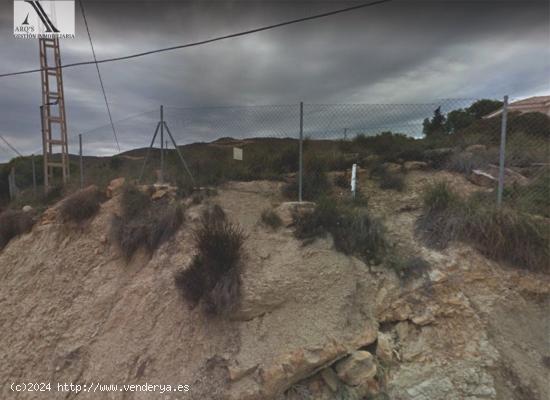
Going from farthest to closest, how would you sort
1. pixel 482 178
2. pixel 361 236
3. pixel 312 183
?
1. pixel 312 183
2. pixel 482 178
3. pixel 361 236

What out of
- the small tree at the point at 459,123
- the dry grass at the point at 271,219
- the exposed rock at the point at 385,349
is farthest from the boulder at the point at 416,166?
the exposed rock at the point at 385,349

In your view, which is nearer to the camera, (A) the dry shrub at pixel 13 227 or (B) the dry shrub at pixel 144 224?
(B) the dry shrub at pixel 144 224

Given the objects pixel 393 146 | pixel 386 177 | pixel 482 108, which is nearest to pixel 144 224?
pixel 386 177

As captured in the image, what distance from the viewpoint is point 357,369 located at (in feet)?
9.02

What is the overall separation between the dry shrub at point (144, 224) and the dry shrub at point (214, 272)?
0.94m

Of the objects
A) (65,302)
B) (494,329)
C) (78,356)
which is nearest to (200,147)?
(65,302)

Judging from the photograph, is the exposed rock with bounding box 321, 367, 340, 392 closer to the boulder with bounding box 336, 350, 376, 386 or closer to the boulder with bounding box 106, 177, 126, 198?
the boulder with bounding box 336, 350, 376, 386

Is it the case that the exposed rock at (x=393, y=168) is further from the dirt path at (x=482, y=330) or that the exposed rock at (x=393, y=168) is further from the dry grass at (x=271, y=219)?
the dry grass at (x=271, y=219)

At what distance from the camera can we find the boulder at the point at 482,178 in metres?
4.75

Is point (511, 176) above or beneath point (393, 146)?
beneath

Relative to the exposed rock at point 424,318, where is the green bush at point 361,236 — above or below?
above

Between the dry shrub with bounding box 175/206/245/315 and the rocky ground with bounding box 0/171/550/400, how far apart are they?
162 millimetres

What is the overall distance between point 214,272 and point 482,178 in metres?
5.24

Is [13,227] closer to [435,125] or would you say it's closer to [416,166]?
[416,166]
